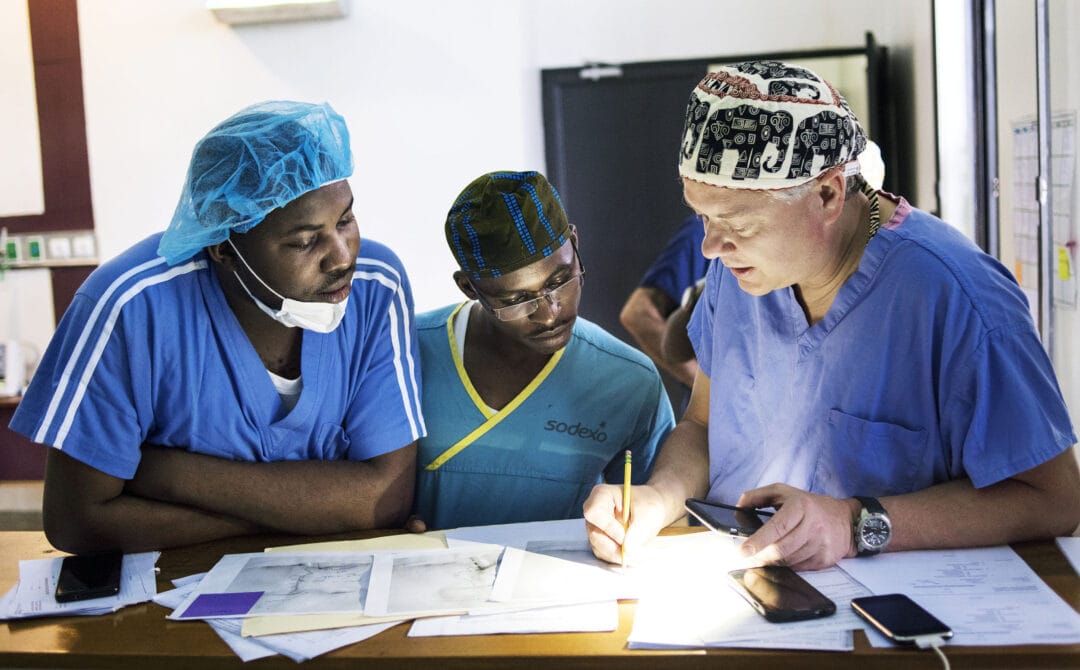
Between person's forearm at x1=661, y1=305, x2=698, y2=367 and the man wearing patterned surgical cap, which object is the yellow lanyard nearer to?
the man wearing patterned surgical cap

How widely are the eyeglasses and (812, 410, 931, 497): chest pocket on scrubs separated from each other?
21.2 inches

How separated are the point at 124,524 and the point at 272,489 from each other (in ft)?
0.82

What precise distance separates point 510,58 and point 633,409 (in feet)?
8.43

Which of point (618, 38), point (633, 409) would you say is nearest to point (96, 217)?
point (618, 38)

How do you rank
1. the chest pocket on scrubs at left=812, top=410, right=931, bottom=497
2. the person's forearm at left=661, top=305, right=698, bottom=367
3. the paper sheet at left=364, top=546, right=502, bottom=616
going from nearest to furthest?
the paper sheet at left=364, top=546, right=502, bottom=616 < the chest pocket on scrubs at left=812, top=410, right=931, bottom=497 < the person's forearm at left=661, top=305, right=698, bottom=367

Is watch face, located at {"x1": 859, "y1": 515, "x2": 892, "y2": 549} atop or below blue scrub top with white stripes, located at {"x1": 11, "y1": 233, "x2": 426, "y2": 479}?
below

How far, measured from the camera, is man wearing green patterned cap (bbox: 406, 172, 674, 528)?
188cm

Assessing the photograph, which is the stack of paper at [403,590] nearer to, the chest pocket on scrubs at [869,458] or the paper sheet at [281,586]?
the paper sheet at [281,586]

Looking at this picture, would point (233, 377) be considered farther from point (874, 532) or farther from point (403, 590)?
point (874, 532)

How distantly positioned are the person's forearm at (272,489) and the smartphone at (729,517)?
1.96 ft

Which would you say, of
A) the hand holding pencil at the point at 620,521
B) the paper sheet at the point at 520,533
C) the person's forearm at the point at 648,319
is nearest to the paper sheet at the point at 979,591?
the hand holding pencil at the point at 620,521

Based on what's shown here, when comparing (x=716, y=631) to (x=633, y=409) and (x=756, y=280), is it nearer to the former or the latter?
(x=756, y=280)

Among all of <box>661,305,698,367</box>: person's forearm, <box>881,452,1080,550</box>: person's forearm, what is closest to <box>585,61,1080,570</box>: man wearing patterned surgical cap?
<box>881,452,1080,550</box>: person's forearm

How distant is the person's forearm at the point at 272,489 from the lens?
174 cm
